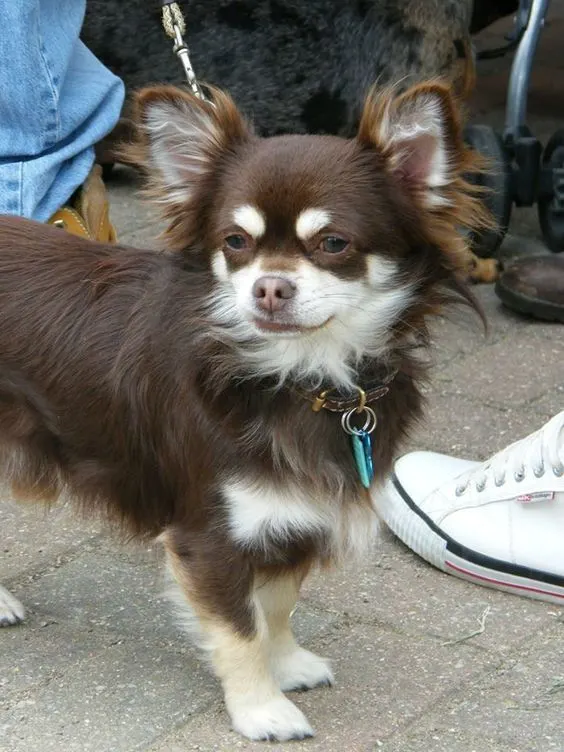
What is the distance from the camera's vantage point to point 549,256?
14.3ft

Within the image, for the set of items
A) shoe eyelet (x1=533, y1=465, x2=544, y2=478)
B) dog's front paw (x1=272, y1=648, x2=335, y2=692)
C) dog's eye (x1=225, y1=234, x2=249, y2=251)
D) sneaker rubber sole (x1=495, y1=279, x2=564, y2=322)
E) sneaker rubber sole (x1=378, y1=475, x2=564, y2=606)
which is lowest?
sneaker rubber sole (x1=495, y1=279, x2=564, y2=322)

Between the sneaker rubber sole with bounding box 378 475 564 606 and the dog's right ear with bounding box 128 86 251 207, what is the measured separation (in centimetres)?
82

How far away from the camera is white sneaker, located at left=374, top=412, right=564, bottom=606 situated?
283 cm

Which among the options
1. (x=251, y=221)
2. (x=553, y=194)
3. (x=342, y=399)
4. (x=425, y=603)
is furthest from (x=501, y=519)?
(x=553, y=194)

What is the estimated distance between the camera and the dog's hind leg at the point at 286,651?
99.0 inches

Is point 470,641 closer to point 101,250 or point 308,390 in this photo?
point 308,390

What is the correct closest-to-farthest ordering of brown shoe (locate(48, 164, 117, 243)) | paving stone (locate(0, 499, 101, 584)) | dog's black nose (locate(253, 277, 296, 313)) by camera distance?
dog's black nose (locate(253, 277, 296, 313)), paving stone (locate(0, 499, 101, 584)), brown shoe (locate(48, 164, 117, 243))

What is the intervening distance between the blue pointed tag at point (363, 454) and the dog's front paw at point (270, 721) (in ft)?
1.50

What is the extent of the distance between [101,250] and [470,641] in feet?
3.70

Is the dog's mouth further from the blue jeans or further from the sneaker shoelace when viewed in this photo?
the blue jeans

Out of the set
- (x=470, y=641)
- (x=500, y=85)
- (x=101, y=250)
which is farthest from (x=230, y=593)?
(x=500, y=85)

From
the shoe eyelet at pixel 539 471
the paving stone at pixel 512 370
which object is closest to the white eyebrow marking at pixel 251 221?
the shoe eyelet at pixel 539 471

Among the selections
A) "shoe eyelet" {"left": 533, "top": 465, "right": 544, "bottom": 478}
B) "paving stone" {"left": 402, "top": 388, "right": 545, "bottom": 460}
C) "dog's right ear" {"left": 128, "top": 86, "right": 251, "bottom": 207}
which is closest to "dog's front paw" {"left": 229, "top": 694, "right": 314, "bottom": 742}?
"shoe eyelet" {"left": 533, "top": 465, "right": 544, "bottom": 478}

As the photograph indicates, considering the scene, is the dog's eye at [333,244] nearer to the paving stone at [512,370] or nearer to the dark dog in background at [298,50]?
the paving stone at [512,370]
